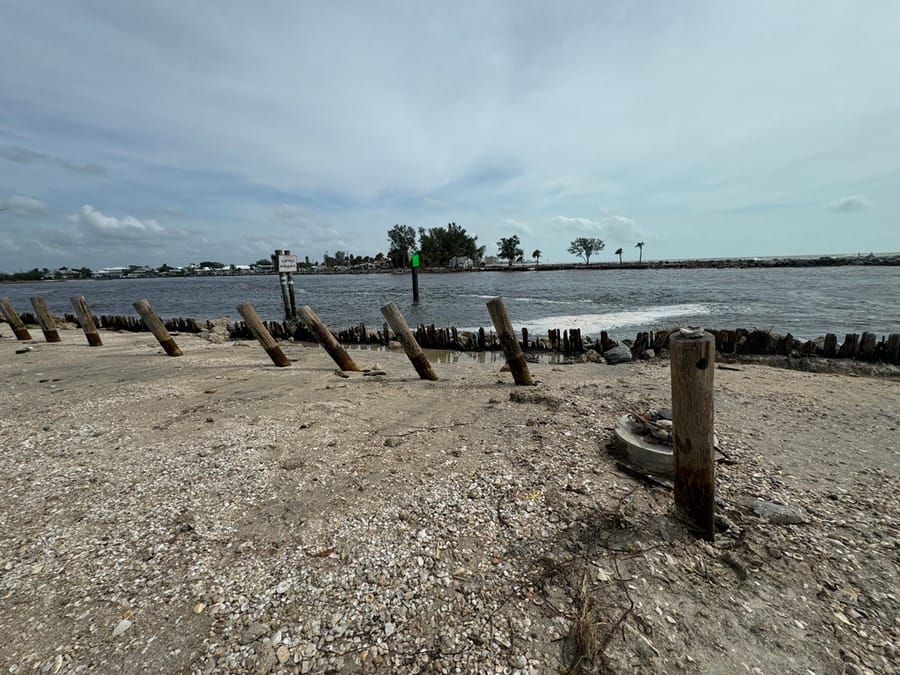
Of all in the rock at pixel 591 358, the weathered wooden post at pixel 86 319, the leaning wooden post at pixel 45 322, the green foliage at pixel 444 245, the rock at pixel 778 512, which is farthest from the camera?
the green foliage at pixel 444 245

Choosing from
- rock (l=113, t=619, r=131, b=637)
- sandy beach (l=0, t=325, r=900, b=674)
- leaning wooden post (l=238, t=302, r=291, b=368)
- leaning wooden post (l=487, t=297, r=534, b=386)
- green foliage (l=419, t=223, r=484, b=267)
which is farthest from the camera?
green foliage (l=419, t=223, r=484, b=267)

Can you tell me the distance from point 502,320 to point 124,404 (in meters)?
7.09

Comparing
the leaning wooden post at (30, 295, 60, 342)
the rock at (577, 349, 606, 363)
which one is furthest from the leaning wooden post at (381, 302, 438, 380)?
the leaning wooden post at (30, 295, 60, 342)

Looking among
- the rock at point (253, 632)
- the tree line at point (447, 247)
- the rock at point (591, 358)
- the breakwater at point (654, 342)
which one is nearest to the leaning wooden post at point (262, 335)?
the breakwater at point (654, 342)

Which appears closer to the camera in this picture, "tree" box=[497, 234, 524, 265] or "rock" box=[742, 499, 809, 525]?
"rock" box=[742, 499, 809, 525]

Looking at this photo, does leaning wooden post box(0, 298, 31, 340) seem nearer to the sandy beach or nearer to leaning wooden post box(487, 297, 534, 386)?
the sandy beach

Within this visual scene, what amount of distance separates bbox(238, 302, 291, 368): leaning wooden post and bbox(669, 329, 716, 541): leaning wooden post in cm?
932

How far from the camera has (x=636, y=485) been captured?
3.88m

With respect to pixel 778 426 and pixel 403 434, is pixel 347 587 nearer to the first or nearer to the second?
pixel 403 434

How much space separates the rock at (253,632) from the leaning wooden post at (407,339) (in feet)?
20.6

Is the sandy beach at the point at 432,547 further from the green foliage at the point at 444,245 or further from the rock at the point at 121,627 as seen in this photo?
the green foliage at the point at 444,245

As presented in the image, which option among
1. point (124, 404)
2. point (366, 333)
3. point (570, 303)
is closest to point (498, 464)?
point (124, 404)

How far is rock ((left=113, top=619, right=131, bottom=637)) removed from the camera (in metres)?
2.45

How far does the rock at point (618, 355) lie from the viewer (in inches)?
437
